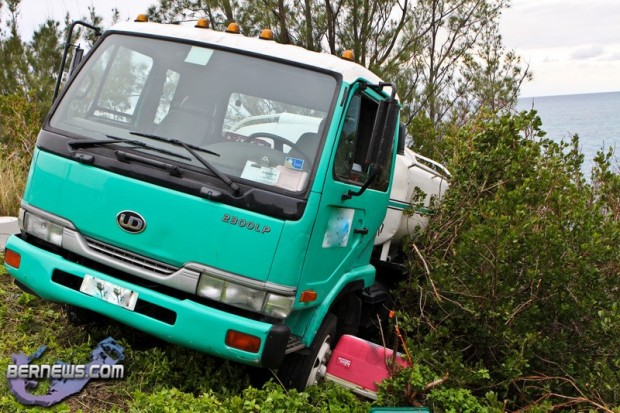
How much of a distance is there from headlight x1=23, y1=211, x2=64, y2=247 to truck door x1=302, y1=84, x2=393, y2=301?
1.55 metres

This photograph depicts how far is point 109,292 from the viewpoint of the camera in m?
4.18

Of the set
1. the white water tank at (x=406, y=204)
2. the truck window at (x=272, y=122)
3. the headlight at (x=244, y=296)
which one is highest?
the truck window at (x=272, y=122)

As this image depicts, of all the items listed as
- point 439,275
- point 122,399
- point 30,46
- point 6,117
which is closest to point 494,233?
point 439,275

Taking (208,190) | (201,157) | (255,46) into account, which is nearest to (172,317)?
(208,190)

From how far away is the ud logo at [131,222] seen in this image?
13.7 feet

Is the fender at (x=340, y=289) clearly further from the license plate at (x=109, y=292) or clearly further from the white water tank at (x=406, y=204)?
the license plate at (x=109, y=292)

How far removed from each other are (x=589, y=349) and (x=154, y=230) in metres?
3.35

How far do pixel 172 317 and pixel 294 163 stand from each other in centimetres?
115

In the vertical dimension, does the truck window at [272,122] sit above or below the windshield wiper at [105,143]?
above

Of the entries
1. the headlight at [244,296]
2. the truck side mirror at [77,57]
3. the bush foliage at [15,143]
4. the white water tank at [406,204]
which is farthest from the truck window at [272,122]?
the bush foliage at [15,143]

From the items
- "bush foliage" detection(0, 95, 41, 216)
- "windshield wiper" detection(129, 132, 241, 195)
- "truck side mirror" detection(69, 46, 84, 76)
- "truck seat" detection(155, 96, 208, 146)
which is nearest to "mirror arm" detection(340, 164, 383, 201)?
"windshield wiper" detection(129, 132, 241, 195)

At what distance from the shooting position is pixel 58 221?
172 inches

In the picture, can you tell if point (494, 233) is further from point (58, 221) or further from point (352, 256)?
point (58, 221)

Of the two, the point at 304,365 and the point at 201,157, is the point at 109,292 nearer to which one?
the point at 201,157
